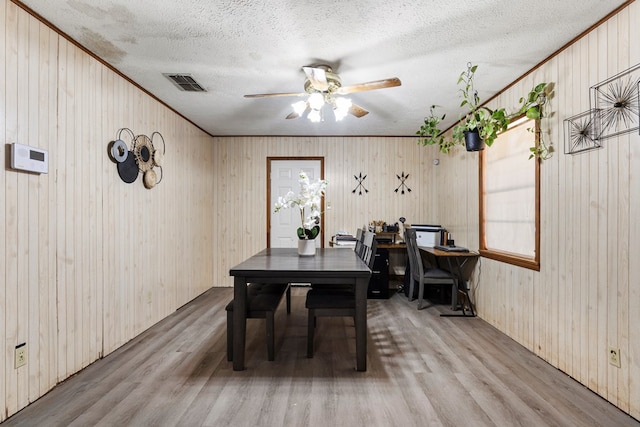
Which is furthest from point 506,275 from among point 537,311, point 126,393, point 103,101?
point 103,101

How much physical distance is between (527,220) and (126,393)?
354cm

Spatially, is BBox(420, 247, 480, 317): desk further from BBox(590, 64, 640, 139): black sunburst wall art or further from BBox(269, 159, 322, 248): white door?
BBox(269, 159, 322, 248): white door

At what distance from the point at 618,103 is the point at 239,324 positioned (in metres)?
2.90

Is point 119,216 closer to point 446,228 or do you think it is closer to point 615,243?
point 615,243

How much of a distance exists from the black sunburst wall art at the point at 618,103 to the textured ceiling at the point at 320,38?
1.42 ft

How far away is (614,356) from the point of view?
1.96 meters

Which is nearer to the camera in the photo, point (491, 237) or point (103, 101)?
point (103, 101)

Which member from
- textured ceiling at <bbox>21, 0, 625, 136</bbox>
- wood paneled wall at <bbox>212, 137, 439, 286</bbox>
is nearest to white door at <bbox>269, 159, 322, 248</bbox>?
wood paneled wall at <bbox>212, 137, 439, 286</bbox>

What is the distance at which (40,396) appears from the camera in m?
2.03

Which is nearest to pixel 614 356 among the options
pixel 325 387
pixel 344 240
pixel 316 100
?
pixel 325 387

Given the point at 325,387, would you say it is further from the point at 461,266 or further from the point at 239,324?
the point at 461,266

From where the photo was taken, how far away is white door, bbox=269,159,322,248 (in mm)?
5195

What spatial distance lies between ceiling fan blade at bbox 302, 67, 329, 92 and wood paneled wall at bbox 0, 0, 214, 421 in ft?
5.69

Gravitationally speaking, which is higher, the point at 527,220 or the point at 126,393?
the point at 527,220
